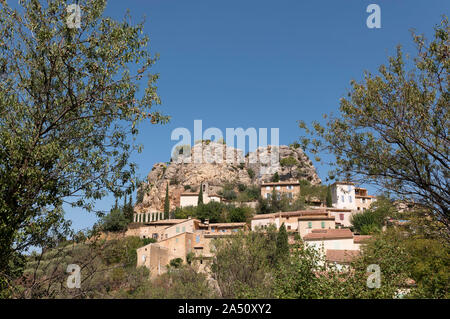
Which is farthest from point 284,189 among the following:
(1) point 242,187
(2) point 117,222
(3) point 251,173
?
(2) point 117,222

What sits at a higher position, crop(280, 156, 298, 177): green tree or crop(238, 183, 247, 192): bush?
crop(280, 156, 298, 177): green tree

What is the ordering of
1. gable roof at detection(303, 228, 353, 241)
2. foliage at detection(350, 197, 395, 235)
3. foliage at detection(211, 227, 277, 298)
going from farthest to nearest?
foliage at detection(350, 197, 395, 235) → gable roof at detection(303, 228, 353, 241) → foliage at detection(211, 227, 277, 298)

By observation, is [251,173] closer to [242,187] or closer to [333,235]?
[242,187]

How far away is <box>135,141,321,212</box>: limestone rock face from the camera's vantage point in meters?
76.7

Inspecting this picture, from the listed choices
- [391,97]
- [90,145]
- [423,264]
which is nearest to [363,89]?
[391,97]

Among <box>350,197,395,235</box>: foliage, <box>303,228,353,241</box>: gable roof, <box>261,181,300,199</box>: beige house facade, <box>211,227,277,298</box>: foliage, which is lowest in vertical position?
<box>211,227,277,298</box>: foliage

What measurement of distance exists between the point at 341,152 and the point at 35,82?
8877 millimetres

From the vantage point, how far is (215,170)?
8612 centimetres

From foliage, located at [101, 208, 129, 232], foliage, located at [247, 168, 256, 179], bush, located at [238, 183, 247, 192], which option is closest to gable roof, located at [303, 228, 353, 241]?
foliage, located at [101, 208, 129, 232]

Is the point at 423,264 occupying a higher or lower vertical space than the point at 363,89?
lower

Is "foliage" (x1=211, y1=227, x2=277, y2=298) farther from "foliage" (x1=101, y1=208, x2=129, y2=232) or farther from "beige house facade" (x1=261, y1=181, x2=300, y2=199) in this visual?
"beige house facade" (x1=261, y1=181, x2=300, y2=199)
